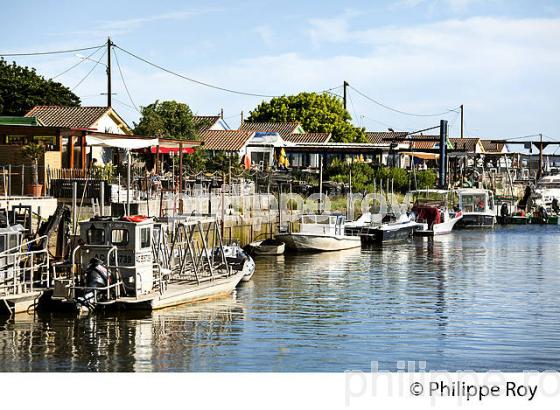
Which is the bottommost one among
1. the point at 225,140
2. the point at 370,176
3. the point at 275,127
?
the point at 370,176

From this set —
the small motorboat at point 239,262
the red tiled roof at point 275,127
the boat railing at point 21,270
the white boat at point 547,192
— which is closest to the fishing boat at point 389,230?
the small motorboat at point 239,262

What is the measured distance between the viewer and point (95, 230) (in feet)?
86.9

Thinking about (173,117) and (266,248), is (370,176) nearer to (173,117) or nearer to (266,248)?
(173,117)

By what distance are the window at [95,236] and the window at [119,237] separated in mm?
250

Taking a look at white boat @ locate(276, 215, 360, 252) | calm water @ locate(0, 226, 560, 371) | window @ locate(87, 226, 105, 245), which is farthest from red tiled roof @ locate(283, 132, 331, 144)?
window @ locate(87, 226, 105, 245)

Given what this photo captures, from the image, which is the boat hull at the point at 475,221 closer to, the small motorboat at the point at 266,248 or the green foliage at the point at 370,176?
the green foliage at the point at 370,176

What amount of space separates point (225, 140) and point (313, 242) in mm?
24325

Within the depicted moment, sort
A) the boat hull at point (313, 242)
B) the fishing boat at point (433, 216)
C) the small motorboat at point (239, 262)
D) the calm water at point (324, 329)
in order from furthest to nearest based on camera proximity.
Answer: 1. the fishing boat at point (433, 216)
2. the boat hull at point (313, 242)
3. the small motorboat at point (239, 262)
4. the calm water at point (324, 329)

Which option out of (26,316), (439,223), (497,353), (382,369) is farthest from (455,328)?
(439,223)

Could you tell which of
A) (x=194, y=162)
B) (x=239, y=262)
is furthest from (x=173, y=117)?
(x=239, y=262)

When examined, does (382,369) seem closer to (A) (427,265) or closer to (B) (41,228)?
(B) (41,228)

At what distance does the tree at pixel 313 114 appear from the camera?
90250mm

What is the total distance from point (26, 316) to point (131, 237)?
10.5 ft

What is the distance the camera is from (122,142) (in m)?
43.2
